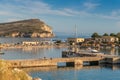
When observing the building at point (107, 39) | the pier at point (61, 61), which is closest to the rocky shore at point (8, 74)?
the pier at point (61, 61)

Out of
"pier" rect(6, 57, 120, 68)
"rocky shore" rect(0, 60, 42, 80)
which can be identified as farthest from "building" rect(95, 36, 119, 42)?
"rocky shore" rect(0, 60, 42, 80)

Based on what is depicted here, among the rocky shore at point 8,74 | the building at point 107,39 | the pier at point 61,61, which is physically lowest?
the pier at point 61,61

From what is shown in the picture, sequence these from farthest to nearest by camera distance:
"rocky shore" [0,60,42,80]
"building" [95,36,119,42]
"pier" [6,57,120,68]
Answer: "building" [95,36,119,42] → "pier" [6,57,120,68] → "rocky shore" [0,60,42,80]

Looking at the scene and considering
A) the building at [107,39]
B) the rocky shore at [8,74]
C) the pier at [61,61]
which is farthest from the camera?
the building at [107,39]

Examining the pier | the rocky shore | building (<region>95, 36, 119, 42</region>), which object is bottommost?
the pier

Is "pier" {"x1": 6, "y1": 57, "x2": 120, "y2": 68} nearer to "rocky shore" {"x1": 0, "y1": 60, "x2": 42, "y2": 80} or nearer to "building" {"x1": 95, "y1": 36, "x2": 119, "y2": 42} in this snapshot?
"rocky shore" {"x1": 0, "y1": 60, "x2": 42, "y2": 80}

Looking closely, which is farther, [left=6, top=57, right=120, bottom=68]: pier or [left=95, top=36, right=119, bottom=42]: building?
[left=95, top=36, right=119, bottom=42]: building

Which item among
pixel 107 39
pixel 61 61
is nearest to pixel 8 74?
pixel 61 61

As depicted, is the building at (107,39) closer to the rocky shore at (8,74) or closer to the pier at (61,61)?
the pier at (61,61)

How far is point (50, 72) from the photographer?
5409cm

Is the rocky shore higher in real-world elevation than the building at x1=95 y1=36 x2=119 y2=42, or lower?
higher

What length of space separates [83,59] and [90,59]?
62.2 inches

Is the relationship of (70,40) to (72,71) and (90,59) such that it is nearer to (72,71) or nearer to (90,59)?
(90,59)

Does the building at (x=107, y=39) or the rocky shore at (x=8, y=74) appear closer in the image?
the rocky shore at (x=8, y=74)
